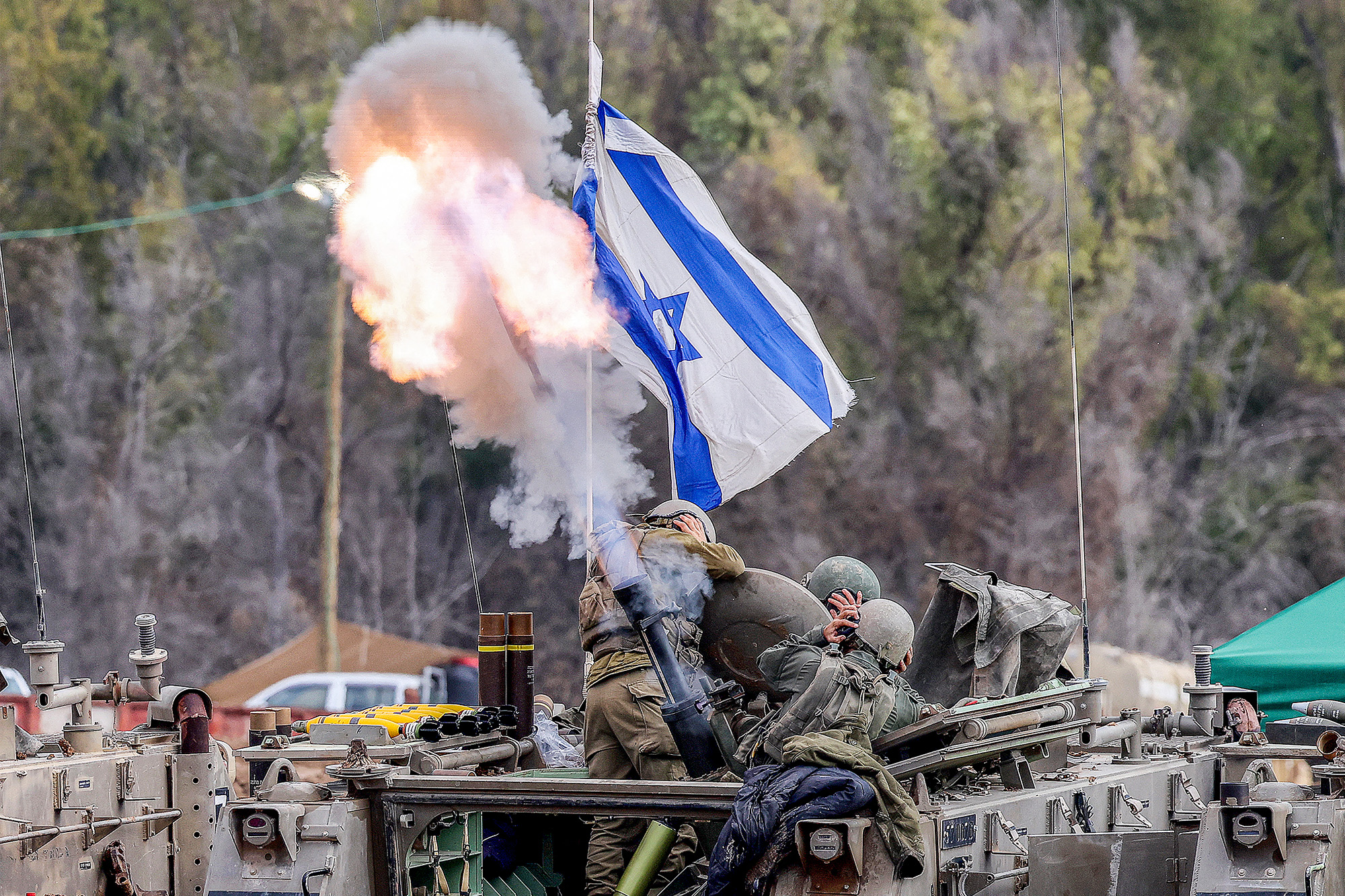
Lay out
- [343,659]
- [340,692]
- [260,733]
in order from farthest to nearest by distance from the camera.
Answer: [343,659], [340,692], [260,733]

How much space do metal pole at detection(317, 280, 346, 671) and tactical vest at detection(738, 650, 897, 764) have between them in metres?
24.1

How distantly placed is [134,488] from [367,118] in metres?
21.6

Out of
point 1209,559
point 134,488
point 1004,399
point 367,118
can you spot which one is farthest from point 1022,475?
point 367,118

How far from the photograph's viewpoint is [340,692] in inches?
1021

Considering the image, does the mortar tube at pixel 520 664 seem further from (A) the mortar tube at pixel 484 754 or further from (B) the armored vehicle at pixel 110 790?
(B) the armored vehicle at pixel 110 790

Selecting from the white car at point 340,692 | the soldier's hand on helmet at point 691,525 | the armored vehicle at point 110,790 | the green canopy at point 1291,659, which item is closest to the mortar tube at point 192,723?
the armored vehicle at point 110,790

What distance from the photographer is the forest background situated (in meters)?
28.9

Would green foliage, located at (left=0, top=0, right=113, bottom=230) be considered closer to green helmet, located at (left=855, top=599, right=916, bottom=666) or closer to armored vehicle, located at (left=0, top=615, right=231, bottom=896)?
armored vehicle, located at (left=0, top=615, right=231, bottom=896)

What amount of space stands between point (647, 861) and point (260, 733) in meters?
3.22

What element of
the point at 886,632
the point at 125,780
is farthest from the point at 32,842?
the point at 886,632

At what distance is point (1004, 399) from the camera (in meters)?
29.0

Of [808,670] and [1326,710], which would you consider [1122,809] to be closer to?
[808,670]

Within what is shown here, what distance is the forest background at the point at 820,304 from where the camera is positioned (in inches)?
1136

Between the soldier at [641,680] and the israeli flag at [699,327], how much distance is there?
12.6 ft
